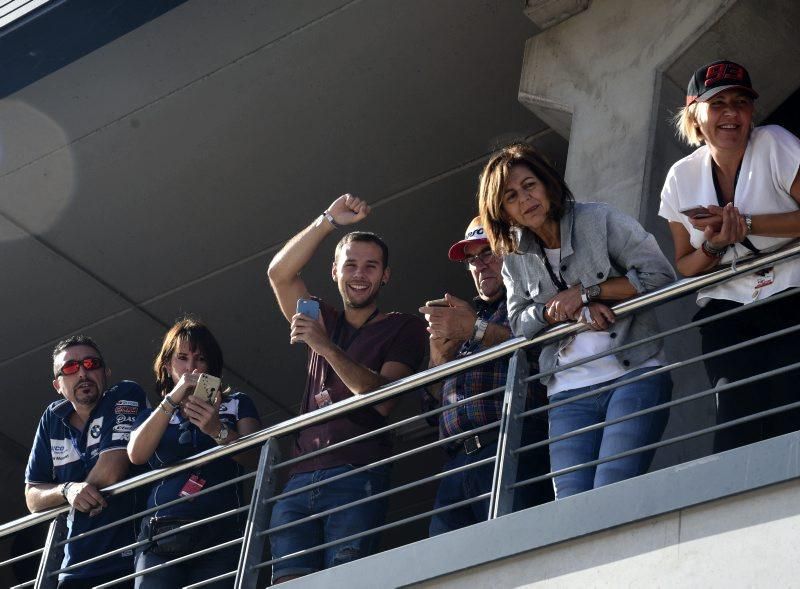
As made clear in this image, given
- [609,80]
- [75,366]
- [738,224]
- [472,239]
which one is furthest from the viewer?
[609,80]

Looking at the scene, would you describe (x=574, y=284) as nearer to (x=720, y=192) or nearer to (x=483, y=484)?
(x=720, y=192)

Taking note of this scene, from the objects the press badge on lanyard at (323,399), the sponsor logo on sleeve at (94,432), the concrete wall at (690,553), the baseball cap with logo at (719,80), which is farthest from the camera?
the sponsor logo on sleeve at (94,432)

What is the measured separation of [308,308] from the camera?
239 inches

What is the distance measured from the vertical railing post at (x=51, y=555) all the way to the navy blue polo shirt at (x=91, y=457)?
0.04 metres

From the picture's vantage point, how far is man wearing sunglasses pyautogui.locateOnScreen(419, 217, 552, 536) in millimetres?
5551

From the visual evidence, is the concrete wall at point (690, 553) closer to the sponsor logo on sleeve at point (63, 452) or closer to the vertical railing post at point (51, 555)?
the vertical railing post at point (51, 555)

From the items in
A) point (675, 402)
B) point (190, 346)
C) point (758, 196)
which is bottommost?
point (675, 402)

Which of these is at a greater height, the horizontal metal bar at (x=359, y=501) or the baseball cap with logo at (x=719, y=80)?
the baseball cap with logo at (x=719, y=80)

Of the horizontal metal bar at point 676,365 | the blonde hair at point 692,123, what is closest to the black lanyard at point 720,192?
the blonde hair at point 692,123

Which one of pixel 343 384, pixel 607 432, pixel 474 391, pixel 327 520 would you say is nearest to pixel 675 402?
pixel 607 432

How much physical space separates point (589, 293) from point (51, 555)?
2710mm

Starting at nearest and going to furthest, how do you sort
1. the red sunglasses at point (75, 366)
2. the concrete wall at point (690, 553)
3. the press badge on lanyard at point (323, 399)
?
the concrete wall at point (690, 553)
the press badge on lanyard at point (323, 399)
the red sunglasses at point (75, 366)

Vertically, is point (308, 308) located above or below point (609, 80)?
below

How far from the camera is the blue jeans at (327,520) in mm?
5648
